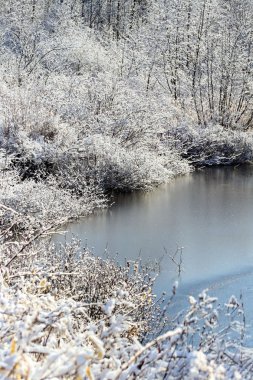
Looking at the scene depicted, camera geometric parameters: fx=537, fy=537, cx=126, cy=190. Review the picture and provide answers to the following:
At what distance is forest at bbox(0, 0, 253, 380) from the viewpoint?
237cm

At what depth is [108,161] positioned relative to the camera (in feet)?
43.2

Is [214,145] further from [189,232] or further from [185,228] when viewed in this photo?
[189,232]

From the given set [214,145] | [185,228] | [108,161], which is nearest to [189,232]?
[185,228]

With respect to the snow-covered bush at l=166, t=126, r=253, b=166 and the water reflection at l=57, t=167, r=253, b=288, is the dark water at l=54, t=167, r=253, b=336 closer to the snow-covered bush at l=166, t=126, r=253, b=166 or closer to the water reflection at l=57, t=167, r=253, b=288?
the water reflection at l=57, t=167, r=253, b=288

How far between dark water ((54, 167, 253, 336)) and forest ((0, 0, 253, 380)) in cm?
57

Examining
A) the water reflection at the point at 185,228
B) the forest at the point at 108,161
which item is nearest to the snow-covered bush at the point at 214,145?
the forest at the point at 108,161

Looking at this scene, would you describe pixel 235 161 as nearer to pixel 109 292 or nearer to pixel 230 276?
pixel 230 276

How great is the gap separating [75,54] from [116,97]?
317 inches

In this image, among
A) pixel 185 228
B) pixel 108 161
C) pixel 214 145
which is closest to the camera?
pixel 185 228

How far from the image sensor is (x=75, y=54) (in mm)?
22312

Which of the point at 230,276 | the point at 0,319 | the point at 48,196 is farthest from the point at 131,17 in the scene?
the point at 0,319

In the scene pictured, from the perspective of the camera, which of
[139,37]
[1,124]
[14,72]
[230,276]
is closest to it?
[230,276]

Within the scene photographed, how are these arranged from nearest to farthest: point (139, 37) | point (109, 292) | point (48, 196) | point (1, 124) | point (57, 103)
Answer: point (109, 292) → point (48, 196) → point (1, 124) → point (57, 103) → point (139, 37)

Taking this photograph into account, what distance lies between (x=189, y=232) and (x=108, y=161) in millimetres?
3811
